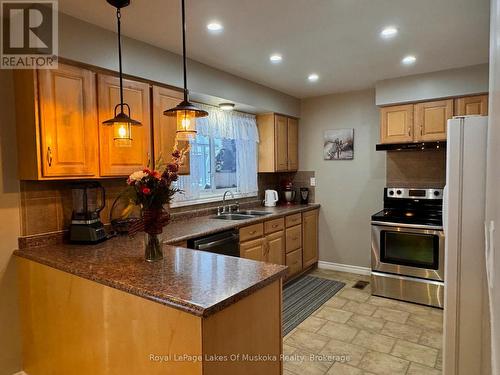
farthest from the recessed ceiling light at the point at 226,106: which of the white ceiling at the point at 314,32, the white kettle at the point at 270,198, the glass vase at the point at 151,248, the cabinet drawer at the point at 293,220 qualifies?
the glass vase at the point at 151,248

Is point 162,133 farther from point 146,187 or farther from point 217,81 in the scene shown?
point 146,187

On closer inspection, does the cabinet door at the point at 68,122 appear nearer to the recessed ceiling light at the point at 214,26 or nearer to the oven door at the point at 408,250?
the recessed ceiling light at the point at 214,26

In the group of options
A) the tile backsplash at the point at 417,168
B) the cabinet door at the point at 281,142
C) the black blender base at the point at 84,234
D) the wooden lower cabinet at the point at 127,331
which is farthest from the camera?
the cabinet door at the point at 281,142

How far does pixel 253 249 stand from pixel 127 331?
1945 millimetres

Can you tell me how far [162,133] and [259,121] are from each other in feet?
6.58

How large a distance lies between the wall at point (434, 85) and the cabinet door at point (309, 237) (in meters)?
1.73

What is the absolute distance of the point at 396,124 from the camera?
3.79 m

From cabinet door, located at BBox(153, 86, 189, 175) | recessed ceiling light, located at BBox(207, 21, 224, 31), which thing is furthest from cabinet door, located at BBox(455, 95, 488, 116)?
cabinet door, located at BBox(153, 86, 189, 175)

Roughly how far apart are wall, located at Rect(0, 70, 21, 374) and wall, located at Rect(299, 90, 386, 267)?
12.0ft

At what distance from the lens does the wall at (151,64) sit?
2.15 metres

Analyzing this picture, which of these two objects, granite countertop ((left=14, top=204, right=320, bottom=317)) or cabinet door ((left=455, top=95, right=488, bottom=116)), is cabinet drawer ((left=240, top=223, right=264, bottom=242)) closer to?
granite countertop ((left=14, top=204, right=320, bottom=317))

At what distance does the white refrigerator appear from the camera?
186cm

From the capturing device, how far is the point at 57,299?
6.15 ft

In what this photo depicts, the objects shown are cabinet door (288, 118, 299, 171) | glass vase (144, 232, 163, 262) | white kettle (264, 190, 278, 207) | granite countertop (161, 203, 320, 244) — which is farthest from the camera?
cabinet door (288, 118, 299, 171)
